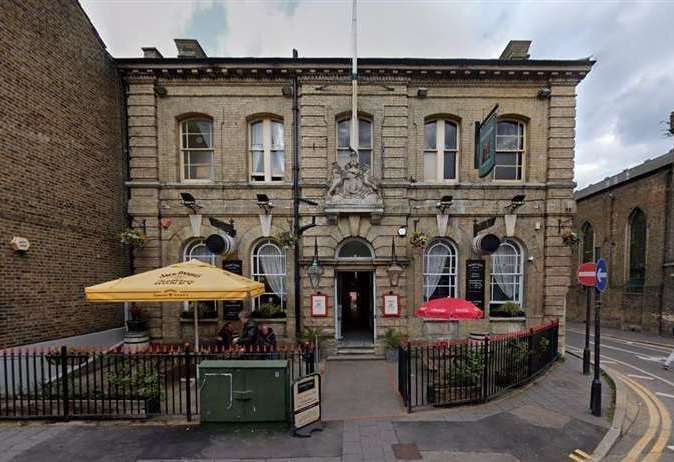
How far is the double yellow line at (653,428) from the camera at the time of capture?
4691 mm

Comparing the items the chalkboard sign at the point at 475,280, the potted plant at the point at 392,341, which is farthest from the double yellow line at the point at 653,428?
the potted plant at the point at 392,341

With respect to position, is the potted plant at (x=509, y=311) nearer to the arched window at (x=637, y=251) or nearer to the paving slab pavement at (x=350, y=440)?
the paving slab pavement at (x=350, y=440)

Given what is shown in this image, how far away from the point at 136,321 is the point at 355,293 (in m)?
8.00

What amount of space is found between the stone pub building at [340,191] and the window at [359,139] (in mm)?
65

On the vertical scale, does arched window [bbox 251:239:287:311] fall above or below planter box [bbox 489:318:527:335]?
above

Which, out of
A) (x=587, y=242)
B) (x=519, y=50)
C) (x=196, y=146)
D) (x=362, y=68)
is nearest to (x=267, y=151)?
(x=196, y=146)

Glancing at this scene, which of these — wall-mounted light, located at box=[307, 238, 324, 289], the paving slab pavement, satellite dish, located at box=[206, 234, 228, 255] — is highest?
satellite dish, located at box=[206, 234, 228, 255]

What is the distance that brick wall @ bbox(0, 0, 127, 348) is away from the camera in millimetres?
6840

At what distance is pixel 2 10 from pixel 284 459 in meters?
11.1

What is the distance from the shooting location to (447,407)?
19.6 ft

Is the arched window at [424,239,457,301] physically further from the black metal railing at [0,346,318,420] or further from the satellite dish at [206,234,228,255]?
the satellite dish at [206,234,228,255]

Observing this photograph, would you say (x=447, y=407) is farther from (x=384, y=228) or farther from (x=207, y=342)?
(x=207, y=342)

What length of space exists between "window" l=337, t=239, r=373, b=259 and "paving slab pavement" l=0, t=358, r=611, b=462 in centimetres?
508

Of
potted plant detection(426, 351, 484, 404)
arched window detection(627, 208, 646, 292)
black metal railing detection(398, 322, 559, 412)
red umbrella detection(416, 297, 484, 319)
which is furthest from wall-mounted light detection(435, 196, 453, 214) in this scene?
arched window detection(627, 208, 646, 292)
